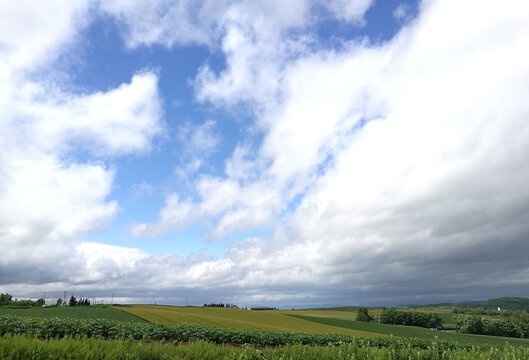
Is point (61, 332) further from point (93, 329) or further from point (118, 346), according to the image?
point (118, 346)

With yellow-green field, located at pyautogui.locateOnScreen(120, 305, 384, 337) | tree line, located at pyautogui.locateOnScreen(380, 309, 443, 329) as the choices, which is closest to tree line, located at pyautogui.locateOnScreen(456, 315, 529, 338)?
tree line, located at pyautogui.locateOnScreen(380, 309, 443, 329)

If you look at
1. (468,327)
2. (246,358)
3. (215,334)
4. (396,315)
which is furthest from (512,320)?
(246,358)

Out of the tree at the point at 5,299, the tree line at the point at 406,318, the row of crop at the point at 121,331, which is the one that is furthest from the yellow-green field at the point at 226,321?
the tree line at the point at 406,318

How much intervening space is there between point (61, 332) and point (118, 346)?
835 cm

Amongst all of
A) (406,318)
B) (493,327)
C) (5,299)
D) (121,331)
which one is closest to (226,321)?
(121,331)

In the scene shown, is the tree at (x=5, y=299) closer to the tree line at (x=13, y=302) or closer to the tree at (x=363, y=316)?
the tree line at (x=13, y=302)

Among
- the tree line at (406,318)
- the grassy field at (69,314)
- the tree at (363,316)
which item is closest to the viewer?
the grassy field at (69,314)

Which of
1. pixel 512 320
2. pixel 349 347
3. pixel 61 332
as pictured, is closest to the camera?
pixel 349 347

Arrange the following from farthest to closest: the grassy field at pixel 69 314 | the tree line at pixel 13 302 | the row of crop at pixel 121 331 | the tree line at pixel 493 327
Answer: the tree line at pixel 493 327, the tree line at pixel 13 302, the grassy field at pixel 69 314, the row of crop at pixel 121 331

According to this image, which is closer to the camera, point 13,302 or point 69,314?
point 69,314

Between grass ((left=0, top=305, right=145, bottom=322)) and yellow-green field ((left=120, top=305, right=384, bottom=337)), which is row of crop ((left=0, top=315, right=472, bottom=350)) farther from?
grass ((left=0, top=305, right=145, bottom=322))

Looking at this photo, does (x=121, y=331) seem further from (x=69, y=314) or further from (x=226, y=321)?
(x=226, y=321)

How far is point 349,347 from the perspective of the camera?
33.6ft

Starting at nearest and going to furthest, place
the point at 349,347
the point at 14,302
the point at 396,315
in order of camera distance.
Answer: the point at 349,347
the point at 14,302
the point at 396,315
